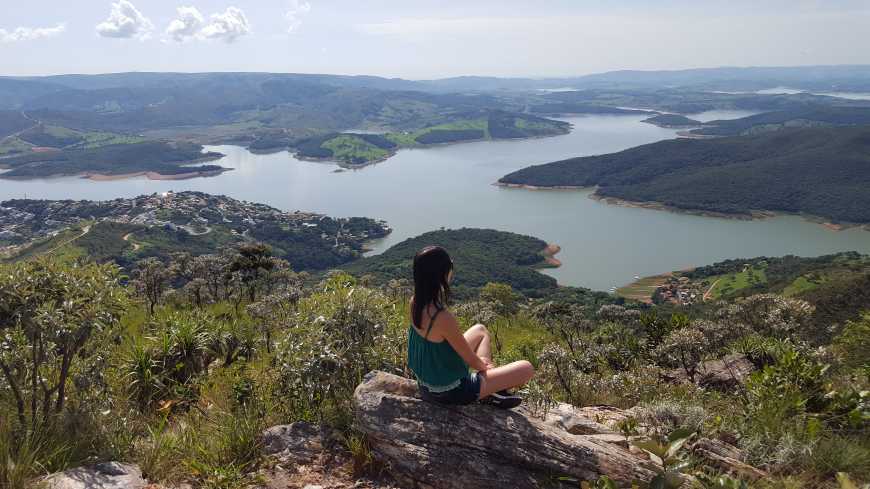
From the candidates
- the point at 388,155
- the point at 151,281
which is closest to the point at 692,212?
the point at 388,155

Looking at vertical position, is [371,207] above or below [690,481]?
below

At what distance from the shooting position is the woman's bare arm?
3.61 m

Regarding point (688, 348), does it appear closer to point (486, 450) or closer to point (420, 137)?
point (486, 450)

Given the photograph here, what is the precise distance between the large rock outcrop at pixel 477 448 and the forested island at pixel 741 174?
90.0m

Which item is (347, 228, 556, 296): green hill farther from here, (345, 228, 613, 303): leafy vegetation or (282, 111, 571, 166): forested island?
(282, 111, 571, 166): forested island

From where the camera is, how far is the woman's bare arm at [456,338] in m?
3.61

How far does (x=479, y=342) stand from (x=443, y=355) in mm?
723

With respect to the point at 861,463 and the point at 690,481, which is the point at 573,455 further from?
the point at 861,463

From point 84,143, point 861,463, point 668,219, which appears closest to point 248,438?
point 861,463

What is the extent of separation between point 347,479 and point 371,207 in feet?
283

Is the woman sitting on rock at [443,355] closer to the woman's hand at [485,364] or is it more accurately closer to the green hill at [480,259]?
the woman's hand at [485,364]

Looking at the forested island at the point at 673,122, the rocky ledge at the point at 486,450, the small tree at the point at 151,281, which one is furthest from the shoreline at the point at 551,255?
the forested island at the point at 673,122

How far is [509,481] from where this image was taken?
341cm

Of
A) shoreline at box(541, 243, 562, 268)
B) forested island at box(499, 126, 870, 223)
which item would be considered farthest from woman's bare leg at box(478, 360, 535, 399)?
forested island at box(499, 126, 870, 223)
